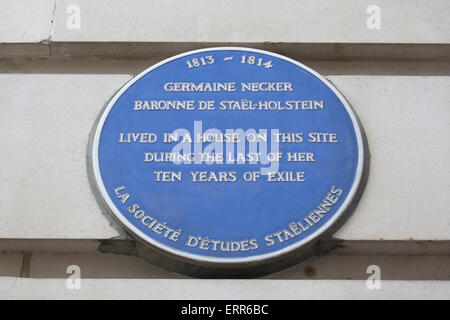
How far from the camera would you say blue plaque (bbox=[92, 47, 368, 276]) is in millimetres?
3613

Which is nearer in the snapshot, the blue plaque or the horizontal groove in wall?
the blue plaque

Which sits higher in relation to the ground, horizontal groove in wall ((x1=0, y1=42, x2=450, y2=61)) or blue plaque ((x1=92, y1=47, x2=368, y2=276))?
horizontal groove in wall ((x1=0, y1=42, x2=450, y2=61))

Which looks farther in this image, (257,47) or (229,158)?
(257,47)

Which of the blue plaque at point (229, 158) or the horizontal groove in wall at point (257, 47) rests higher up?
the horizontal groove in wall at point (257, 47)

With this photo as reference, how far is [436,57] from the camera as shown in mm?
4410

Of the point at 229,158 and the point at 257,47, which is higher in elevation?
the point at 257,47

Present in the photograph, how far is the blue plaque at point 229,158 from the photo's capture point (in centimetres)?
361

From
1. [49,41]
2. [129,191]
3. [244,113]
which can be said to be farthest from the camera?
[49,41]

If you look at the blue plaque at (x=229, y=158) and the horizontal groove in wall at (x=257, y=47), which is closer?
the blue plaque at (x=229, y=158)

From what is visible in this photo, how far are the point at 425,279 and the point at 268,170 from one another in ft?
3.46

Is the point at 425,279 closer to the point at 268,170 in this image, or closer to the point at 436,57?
the point at 268,170

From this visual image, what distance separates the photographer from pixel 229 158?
3.89 m

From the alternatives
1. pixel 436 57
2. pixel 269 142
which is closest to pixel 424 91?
pixel 436 57
